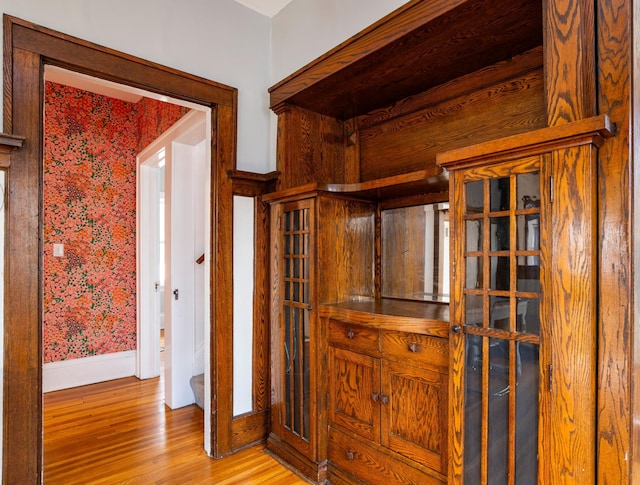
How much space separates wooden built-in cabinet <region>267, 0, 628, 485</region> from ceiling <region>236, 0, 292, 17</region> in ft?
2.00

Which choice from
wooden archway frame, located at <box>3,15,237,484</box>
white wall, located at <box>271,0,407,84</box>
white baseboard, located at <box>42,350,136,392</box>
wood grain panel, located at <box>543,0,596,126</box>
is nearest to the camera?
wood grain panel, located at <box>543,0,596,126</box>

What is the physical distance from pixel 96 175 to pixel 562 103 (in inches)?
159

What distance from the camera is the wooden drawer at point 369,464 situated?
1774 mm

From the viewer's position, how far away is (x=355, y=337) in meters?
2.07

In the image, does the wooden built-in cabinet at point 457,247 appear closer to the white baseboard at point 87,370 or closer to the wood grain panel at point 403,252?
the wood grain panel at point 403,252

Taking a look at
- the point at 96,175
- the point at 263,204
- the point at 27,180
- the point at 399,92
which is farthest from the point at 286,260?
the point at 96,175

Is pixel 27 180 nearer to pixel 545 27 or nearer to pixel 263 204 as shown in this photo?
pixel 263 204

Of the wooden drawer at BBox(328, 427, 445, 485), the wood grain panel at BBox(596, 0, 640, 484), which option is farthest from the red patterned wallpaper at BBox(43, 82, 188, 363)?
the wood grain panel at BBox(596, 0, 640, 484)

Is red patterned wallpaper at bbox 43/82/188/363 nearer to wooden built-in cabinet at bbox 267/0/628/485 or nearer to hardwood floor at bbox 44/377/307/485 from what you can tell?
hardwood floor at bbox 44/377/307/485

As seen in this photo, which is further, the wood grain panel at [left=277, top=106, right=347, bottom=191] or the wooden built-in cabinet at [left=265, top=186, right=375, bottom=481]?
the wood grain panel at [left=277, top=106, right=347, bottom=191]

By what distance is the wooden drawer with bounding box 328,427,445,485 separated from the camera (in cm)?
177

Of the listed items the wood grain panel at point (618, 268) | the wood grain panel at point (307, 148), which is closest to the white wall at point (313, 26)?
the wood grain panel at point (307, 148)

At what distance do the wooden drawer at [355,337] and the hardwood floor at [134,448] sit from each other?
0.85 metres

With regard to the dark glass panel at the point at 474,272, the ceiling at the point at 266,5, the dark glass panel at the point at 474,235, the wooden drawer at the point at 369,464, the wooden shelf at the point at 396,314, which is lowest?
the wooden drawer at the point at 369,464
